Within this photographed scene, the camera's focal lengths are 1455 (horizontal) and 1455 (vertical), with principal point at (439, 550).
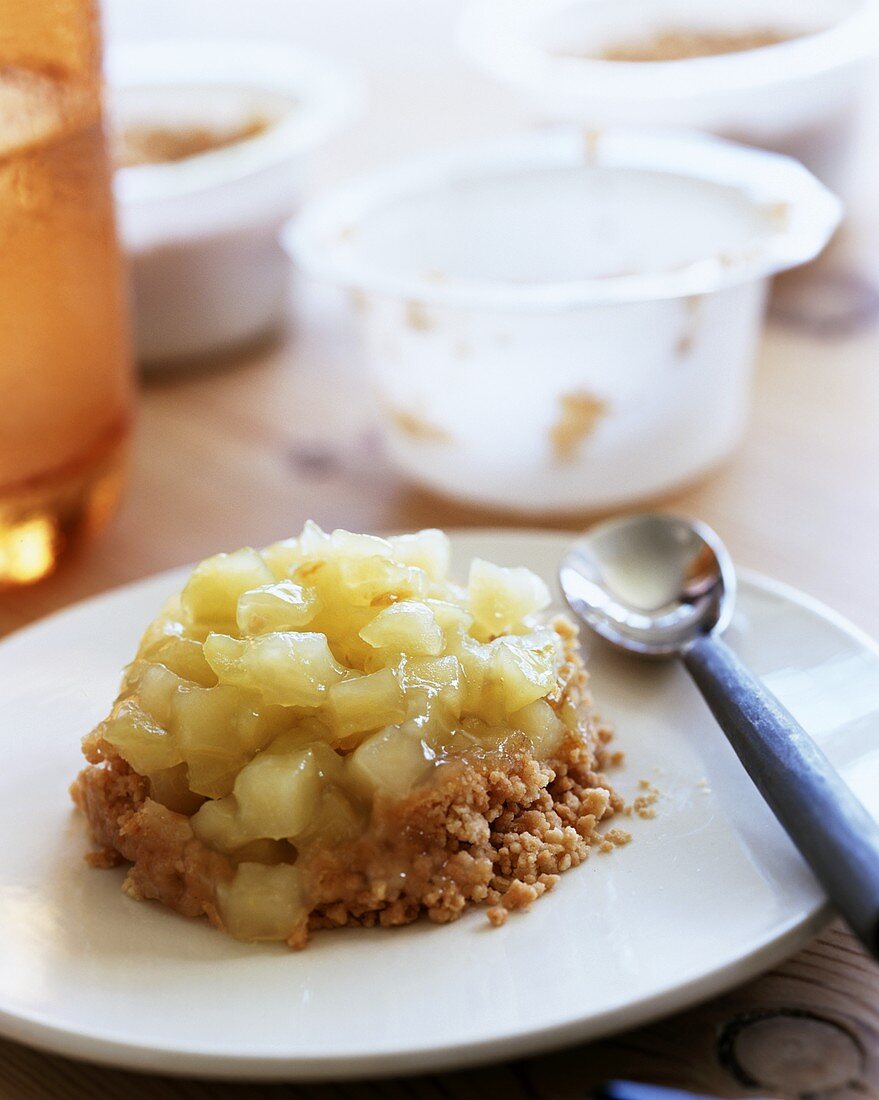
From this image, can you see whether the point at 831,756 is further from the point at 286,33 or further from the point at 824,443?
the point at 286,33

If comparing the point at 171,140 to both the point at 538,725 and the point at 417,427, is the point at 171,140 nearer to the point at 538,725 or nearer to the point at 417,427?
the point at 417,427

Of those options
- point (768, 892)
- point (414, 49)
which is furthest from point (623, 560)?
point (414, 49)

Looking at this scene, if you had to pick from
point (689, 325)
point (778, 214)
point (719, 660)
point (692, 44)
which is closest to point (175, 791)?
point (719, 660)

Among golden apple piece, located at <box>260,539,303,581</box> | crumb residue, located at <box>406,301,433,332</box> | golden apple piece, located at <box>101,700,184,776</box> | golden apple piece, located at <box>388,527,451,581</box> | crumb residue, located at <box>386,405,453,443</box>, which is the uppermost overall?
golden apple piece, located at <box>388,527,451,581</box>

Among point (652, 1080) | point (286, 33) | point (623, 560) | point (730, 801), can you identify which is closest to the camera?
point (652, 1080)

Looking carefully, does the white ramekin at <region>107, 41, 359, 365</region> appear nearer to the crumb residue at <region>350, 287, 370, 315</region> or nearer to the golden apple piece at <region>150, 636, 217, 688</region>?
the crumb residue at <region>350, 287, 370, 315</region>

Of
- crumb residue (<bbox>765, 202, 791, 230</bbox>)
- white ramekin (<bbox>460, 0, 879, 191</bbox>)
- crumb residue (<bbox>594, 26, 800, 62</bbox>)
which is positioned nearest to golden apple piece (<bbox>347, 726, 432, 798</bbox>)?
crumb residue (<bbox>765, 202, 791, 230</bbox>)
